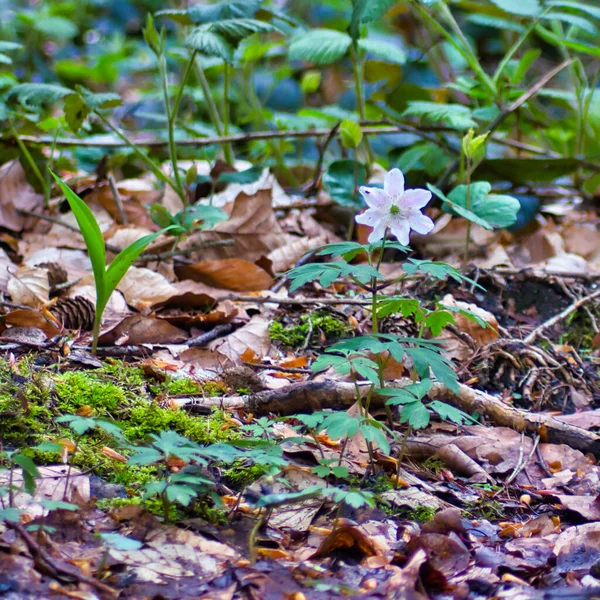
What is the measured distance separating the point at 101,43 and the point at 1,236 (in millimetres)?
6493

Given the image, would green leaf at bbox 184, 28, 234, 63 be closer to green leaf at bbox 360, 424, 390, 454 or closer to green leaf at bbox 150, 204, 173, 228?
green leaf at bbox 150, 204, 173, 228

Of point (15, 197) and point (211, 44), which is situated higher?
point (211, 44)

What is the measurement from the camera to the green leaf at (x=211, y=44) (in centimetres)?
234

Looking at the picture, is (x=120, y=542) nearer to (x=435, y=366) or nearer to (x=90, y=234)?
(x=435, y=366)

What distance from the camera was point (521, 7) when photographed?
9.37 feet

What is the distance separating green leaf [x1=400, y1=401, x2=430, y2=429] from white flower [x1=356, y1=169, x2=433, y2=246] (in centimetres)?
38

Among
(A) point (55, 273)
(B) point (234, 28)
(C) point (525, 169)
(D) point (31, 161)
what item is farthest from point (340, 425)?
(C) point (525, 169)

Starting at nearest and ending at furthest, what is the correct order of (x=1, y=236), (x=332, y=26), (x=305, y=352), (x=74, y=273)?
1. (x=305, y=352)
2. (x=74, y=273)
3. (x=1, y=236)
4. (x=332, y=26)

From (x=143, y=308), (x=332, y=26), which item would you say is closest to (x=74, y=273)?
(x=143, y=308)

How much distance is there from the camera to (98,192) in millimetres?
3062

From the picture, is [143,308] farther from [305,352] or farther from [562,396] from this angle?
[562,396]

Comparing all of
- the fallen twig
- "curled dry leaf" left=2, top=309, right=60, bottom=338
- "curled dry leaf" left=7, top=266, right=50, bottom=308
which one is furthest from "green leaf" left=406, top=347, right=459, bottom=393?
"curled dry leaf" left=7, top=266, right=50, bottom=308

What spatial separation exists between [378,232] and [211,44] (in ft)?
3.80

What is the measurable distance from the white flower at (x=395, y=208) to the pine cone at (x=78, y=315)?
0.94 m
